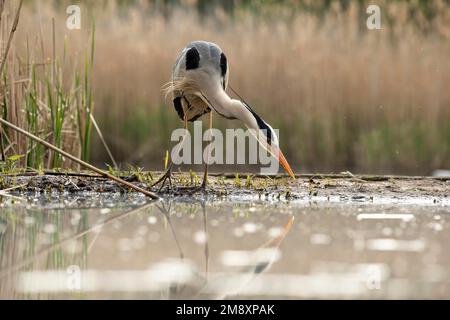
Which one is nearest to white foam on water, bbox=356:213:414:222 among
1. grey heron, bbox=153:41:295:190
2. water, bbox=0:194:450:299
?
water, bbox=0:194:450:299

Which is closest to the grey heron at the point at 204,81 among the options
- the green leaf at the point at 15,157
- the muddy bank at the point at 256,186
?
the muddy bank at the point at 256,186

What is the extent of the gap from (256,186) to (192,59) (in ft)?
3.21

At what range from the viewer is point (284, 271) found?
3.79 m

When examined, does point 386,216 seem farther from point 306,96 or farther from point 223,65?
point 306,96

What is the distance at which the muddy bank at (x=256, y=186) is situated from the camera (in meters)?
6.54

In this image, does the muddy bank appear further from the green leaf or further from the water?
the water

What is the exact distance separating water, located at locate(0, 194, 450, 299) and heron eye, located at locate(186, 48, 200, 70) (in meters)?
0.92

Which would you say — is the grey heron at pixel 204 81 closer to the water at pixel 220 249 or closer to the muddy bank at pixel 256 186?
the muddy bank at pixel 256 186

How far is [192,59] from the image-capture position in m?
6.57

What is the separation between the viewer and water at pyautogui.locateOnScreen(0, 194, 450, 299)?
3459mm

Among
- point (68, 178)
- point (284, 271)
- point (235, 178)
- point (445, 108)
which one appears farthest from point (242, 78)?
point (284, 271)

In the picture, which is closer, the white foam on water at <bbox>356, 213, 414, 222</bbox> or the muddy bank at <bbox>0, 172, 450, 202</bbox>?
the white foam on water at <bbox>356, 213, 414, 222</bbox>
